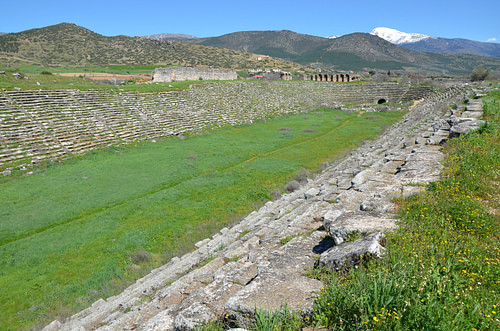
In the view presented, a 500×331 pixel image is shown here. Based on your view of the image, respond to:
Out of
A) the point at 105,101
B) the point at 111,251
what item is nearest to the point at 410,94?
the point at 105,101

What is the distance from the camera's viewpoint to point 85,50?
8688 cm

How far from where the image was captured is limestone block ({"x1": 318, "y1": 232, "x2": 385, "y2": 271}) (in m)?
4.67

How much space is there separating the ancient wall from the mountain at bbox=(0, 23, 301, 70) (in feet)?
94.1

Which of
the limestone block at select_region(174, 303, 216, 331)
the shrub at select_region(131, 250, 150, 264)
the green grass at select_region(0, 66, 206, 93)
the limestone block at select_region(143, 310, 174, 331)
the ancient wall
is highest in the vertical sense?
the ancient wall

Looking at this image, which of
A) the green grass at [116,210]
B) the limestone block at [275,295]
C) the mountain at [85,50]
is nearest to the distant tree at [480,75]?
the green grass at [116,210]

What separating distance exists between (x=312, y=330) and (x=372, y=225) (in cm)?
286

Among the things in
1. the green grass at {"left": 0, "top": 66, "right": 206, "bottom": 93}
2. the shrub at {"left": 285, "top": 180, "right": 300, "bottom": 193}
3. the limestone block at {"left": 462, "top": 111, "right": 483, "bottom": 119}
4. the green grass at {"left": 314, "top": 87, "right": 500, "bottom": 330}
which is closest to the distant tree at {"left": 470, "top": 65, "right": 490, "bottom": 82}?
the limestone block at {"left": 462, "top": 111, "right": 483, "bottom": 119}

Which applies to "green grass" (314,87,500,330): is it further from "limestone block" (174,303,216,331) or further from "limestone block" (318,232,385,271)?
"limestone block" (174,303,216,331)

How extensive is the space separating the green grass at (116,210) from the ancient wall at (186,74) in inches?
939

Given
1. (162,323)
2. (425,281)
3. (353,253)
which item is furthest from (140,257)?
(425,281)

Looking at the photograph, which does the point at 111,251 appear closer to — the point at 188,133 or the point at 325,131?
the point at 188,133

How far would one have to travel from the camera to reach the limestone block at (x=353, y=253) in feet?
15.3

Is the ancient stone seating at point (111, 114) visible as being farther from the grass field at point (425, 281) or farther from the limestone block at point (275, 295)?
the grass field at point (425, 281)

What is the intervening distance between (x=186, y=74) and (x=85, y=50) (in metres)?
52.1
